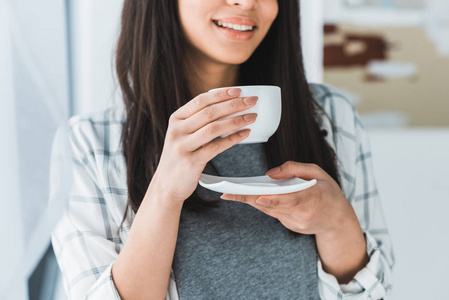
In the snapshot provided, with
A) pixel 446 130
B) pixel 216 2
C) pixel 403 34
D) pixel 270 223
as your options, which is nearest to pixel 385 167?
pixel 446 130

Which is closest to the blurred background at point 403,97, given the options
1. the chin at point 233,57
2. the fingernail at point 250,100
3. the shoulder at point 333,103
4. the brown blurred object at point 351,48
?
the brown blurred object at point 351,48

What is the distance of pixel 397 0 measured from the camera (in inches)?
Answer: 71.5

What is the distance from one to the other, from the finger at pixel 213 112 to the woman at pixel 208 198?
0.38 feet

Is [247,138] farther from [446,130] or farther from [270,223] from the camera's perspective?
[446,130]

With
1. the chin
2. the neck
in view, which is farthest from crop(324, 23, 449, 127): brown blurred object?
the chin

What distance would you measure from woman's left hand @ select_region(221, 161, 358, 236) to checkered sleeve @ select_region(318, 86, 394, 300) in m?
0.11

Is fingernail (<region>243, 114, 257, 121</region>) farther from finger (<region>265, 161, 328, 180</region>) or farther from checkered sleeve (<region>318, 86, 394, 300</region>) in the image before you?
checkered sleeve (<region>318, 86, 394, 300</region>)

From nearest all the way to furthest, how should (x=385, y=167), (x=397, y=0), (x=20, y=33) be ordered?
(x=20, y=33)
(x=397, y=0)
(x=385, y=167)

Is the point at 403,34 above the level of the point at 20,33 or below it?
below

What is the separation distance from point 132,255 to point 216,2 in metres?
0.46

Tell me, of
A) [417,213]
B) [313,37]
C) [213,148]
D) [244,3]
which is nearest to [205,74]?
[244,3]

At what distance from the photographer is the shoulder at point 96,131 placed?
0.98 meters

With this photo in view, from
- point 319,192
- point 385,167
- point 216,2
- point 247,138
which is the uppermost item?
point 216,2

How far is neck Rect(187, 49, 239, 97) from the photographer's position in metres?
1.02
